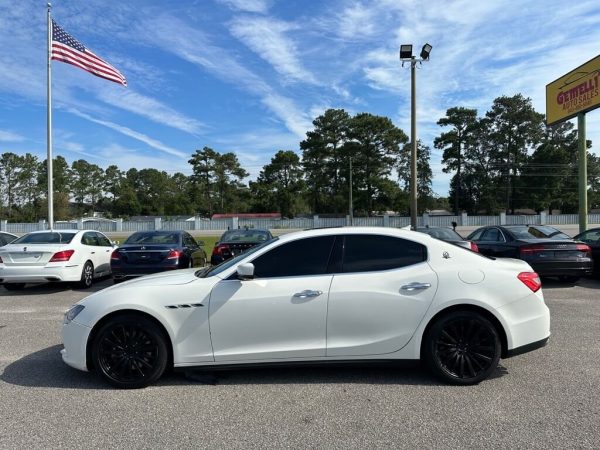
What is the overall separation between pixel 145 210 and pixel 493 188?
81.3 m

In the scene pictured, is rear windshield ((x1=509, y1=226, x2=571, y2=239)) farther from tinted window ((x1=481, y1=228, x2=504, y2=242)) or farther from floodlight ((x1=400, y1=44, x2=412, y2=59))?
floodlight ((x1=400, y1=44, x2=412, y2=59))

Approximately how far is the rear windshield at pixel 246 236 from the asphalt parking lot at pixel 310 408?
6.97m

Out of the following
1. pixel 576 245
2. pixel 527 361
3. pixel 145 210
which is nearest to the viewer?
pixel 527 361

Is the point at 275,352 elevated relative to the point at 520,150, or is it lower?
lower

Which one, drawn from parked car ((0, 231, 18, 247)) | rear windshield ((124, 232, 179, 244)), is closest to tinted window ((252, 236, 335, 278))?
rear windshield ((124, 232, 179, 244))

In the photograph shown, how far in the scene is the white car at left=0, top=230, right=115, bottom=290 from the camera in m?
9.80

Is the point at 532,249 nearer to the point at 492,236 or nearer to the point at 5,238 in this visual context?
the point at 492,236

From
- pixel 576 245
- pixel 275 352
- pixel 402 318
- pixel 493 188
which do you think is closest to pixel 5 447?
pixel 275 352

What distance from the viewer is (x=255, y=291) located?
4340 millimetres

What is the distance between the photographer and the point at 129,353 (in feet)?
14.4

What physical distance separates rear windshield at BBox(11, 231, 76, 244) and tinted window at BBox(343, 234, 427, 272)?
27.5 ft

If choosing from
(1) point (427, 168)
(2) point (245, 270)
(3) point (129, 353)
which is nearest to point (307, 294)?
(2) point (245, 270)

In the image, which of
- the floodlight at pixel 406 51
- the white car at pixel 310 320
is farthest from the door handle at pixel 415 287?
the floodlight at pixel 406 51

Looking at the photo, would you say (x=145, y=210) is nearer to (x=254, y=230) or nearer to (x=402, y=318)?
(x=254, y=230)
